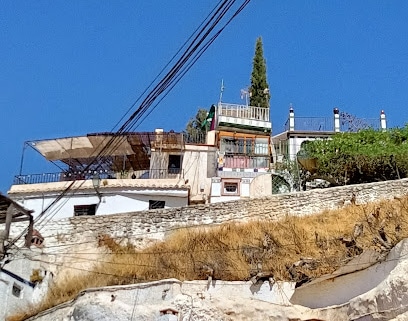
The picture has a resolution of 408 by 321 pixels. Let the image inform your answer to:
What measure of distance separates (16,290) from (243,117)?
689 inches

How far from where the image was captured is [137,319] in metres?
17.7

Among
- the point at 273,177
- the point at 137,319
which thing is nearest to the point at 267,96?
the point at 273,177

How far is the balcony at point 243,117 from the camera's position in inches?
1332

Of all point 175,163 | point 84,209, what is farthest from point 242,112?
point 84,209

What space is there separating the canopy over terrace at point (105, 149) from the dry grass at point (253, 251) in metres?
8.00

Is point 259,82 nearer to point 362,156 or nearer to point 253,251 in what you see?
point 362,156

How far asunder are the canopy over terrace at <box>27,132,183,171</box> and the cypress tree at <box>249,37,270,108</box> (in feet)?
39.3

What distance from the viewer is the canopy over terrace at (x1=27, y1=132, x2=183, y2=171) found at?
3059 centimetres

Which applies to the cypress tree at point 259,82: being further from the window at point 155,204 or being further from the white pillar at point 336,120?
the window at point 155,204

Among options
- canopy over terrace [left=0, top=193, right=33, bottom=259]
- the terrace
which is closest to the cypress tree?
the terrace

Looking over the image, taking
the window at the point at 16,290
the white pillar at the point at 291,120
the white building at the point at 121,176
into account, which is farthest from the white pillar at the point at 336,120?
the window at the point at 16,290

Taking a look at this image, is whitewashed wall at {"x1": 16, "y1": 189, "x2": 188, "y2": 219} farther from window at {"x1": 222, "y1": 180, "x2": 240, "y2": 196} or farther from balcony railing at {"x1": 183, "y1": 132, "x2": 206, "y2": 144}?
balcony railing at {"x1": 183, "y1": 132, "x2": 206, "y2": 144}

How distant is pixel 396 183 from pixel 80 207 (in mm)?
13825

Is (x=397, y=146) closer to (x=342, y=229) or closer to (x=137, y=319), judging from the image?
(x=342, y=229)
